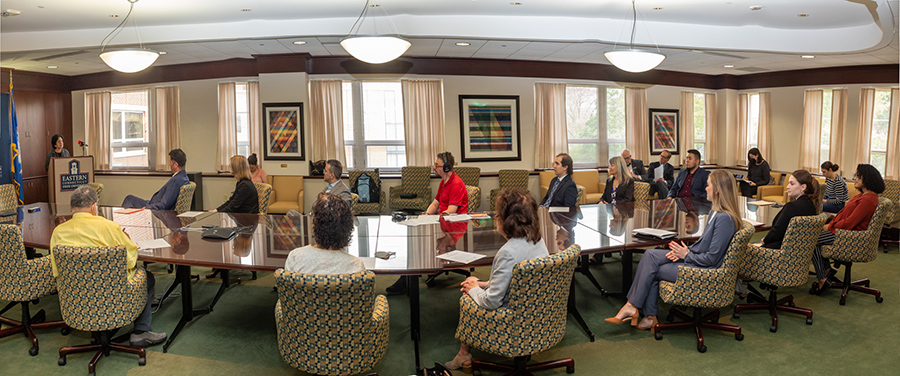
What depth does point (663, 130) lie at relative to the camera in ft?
34.5

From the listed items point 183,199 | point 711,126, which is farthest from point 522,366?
point 711,126

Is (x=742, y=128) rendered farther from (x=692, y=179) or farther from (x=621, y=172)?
(x=621, y=172)

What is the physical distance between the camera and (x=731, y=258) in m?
3.63

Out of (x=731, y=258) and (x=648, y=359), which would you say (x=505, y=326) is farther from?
(x=731, y=258)

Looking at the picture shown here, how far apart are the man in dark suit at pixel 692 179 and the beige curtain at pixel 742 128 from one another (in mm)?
4919

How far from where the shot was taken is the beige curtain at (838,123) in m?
9.41

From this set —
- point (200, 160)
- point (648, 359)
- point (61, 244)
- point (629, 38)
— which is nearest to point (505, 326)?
point (648, 359)

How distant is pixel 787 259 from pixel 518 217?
91.0 inches

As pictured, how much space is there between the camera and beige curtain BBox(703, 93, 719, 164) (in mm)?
11031

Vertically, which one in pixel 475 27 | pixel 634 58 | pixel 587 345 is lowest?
pixel 587 345

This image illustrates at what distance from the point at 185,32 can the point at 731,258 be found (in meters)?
6.62

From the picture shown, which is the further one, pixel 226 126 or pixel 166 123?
pixel 166 123

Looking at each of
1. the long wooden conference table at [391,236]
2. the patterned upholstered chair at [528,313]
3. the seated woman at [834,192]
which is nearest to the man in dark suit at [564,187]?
the long wooden conference table at [391,236]

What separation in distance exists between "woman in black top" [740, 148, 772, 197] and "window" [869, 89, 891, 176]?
1692mm
